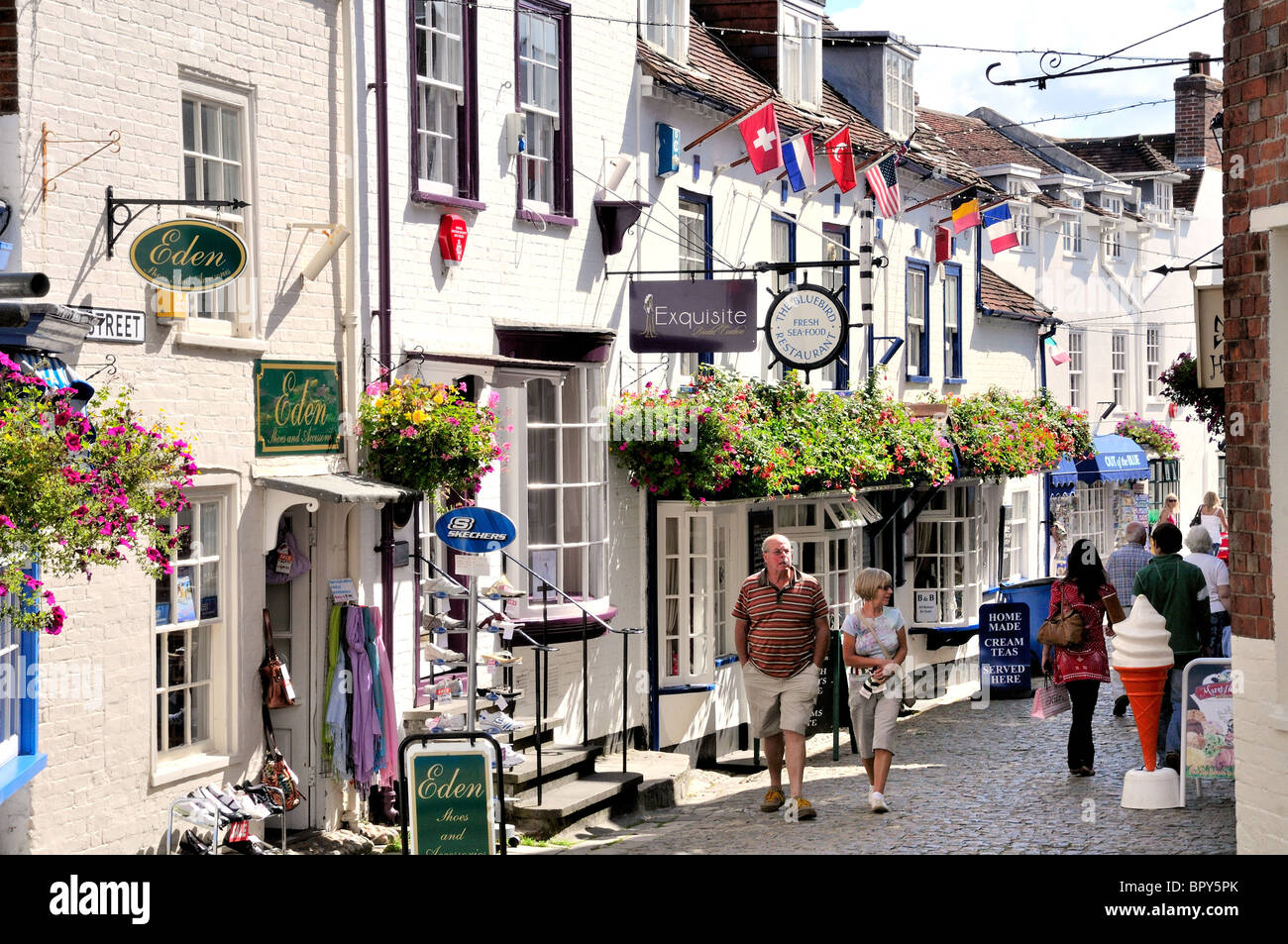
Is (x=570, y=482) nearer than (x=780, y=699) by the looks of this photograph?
No

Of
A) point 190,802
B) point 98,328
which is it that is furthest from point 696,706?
point 98,328

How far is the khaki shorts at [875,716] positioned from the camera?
10969 millimetres

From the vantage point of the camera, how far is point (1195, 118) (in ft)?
114

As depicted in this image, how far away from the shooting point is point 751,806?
1230cm

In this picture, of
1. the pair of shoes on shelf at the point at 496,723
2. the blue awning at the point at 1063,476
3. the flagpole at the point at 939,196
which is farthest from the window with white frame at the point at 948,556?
the pair of shoes on shelf at the point at 496,723

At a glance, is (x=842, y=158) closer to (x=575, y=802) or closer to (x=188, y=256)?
(x=575, y=802)

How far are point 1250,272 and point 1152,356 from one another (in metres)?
25.4

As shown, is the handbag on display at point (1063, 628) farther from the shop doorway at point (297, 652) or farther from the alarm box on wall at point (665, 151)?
the alarm box on wall at point (665, 151)

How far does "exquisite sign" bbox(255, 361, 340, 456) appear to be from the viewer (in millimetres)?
10805

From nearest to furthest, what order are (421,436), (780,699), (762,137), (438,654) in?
(780,699), (421,436), (438,654), (762,137)

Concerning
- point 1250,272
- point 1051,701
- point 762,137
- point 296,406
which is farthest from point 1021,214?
point 1250,272

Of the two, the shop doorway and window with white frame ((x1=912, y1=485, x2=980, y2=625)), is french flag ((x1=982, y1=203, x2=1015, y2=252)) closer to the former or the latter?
window with white frame ((x1=912, y1=485, x2=980, y2=625))

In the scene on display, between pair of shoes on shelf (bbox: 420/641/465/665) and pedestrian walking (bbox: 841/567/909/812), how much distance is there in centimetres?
302

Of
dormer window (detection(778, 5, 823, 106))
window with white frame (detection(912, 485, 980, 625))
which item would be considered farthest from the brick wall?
window with white frame (detection(912, 485, 980, 625))
